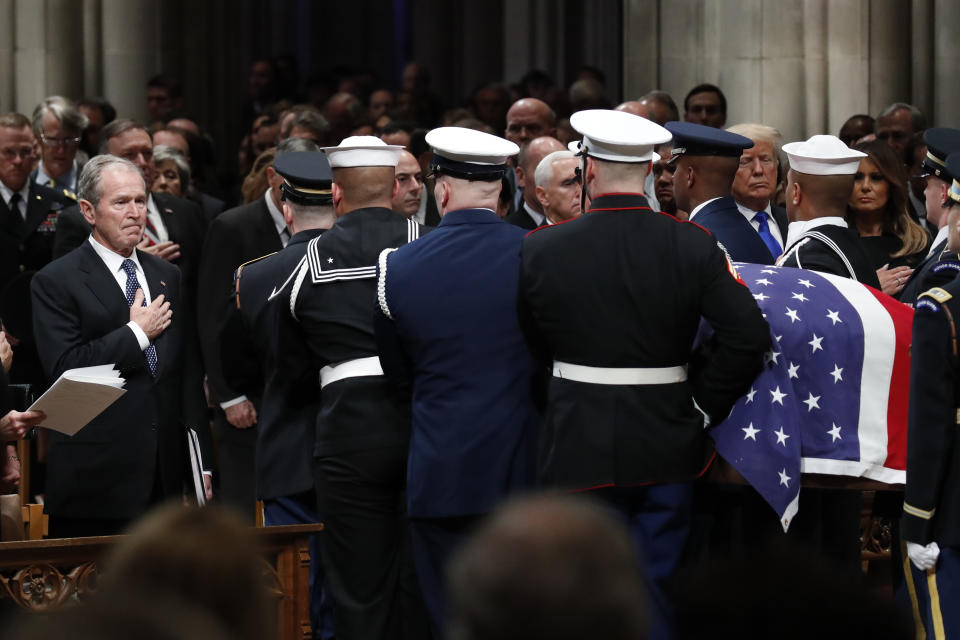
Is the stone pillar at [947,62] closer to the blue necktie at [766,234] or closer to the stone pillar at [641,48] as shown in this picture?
the stone pillar at [641,48]

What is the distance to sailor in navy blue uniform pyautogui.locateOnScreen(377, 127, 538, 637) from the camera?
15.2 ft

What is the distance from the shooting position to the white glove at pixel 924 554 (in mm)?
4395

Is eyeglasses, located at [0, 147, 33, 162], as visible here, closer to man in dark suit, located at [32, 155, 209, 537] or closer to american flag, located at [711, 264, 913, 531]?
man in dark suit, located at [32, 155, 209, 537]

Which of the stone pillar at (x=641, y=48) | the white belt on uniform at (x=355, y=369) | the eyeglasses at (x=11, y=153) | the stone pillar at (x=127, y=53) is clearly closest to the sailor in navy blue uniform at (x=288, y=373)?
the white belt on uniform at (x=355, y=369)

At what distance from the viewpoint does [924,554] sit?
440cm

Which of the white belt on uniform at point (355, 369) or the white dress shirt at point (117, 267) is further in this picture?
the white dress shirt at point (117, 267)

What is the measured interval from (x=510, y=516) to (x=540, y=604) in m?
0.14

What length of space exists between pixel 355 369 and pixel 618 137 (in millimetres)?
1204

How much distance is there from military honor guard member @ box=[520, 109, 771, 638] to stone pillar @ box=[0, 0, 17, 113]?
26.7 ft

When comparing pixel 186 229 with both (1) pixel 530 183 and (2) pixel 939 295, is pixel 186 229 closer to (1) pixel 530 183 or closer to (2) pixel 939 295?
(1) pixel 530 183

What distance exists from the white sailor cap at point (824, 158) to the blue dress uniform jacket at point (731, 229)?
0.98 ft

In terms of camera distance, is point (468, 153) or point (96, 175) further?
point (96, 175)

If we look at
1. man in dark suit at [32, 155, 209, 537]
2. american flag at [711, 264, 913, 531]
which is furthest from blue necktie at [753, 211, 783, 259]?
man in dark suit at [32, 155, 209, 537]

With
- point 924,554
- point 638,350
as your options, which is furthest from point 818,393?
point 638,350
